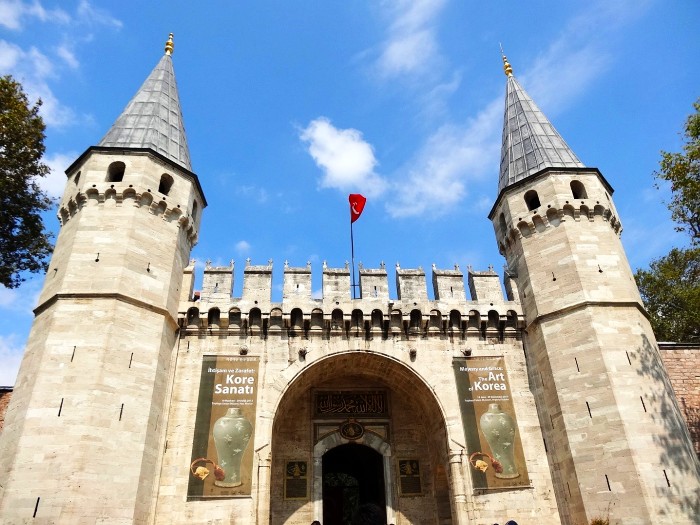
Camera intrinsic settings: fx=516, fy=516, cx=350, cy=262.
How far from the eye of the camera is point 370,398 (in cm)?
1723

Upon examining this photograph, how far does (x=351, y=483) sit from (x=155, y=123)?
1410 cm

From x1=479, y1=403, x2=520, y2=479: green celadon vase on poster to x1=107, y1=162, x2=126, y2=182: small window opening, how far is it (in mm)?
13181

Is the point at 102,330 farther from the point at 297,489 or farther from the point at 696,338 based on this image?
the point at 696,338

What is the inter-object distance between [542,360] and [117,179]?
14.1 metres

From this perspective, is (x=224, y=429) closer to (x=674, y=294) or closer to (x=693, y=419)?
(x=693, y=419)

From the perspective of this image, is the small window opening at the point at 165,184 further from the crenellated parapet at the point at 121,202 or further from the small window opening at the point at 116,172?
the small window opening at the point at 116,172

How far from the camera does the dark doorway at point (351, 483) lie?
57.0 feet

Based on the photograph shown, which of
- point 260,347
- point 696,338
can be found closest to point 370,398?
point 260,347

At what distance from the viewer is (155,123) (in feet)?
57.6

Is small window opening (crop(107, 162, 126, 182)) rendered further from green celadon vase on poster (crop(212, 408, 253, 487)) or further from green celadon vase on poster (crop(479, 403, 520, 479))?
green celadon vase on poster (crop(479, 403, 520, 479))

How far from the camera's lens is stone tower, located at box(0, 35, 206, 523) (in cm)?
1131

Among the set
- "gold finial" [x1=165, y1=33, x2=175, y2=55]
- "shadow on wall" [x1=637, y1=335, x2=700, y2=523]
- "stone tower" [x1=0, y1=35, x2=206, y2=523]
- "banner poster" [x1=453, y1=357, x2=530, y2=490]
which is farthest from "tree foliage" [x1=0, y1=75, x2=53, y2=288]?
"shadow on wall" [x1=637, y1=335, x2=700, y2=523]

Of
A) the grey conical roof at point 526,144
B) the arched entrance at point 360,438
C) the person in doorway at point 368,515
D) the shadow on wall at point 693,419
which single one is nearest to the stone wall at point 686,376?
the shadow on wall at point 693,419

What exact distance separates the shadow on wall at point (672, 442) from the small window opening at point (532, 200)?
5506 millimetres
